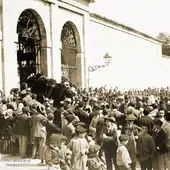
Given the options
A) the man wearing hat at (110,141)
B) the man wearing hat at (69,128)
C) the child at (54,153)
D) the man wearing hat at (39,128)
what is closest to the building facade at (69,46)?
the man wearing hat at (39,128)

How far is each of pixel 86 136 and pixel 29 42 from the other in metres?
6.73

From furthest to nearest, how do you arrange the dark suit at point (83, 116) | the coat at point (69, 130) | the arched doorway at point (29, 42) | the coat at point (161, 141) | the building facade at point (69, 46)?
the arched doorway at point (29, 42) < the building facade at point (69, 46) < the dark suit at point (83, 116) < the coat at point (69, 130) < the coat at point (161, 141)

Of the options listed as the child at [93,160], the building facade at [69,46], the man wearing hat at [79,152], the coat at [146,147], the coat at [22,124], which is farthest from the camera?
the building facade at [69,46]

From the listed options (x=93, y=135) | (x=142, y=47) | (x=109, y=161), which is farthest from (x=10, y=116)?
(x=142, y=47)

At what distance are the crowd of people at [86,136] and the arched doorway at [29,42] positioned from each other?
3.73 m

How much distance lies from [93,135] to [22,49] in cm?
718

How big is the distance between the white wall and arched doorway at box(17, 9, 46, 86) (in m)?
3.02

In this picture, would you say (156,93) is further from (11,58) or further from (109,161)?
(109,161)

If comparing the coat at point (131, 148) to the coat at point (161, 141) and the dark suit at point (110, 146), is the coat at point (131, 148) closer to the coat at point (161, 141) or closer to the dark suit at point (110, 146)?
the coat at point (161, 141)

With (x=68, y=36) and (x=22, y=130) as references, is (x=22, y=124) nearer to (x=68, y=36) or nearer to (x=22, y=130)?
(x=22, y=130)

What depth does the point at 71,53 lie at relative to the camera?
15.5 metres

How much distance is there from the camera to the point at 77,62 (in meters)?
15.6

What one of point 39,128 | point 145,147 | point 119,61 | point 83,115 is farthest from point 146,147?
point 119,61

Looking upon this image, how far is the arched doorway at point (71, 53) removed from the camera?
49.8ft
